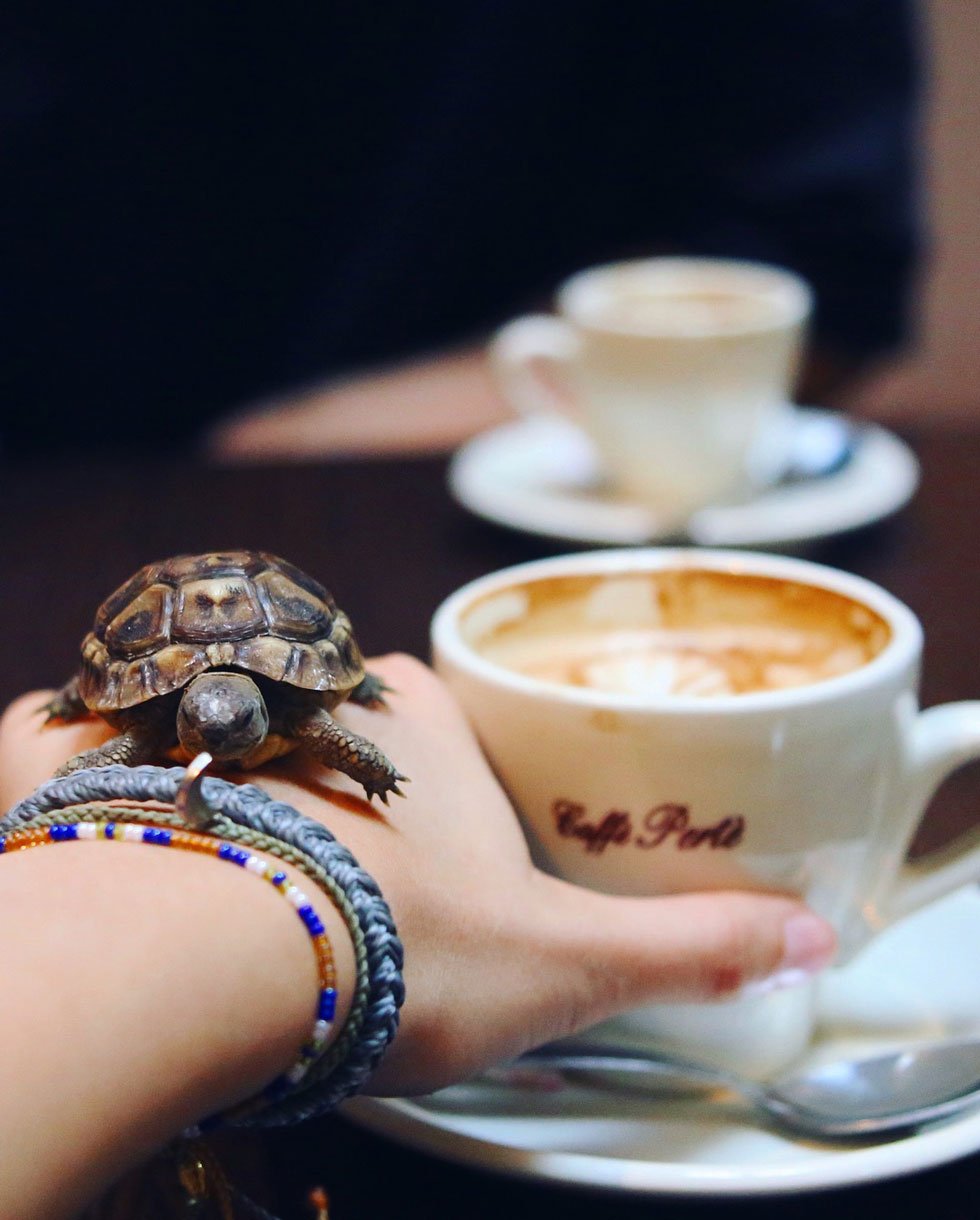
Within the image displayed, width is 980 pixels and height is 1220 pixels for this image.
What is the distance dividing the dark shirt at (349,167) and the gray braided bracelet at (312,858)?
144 cm

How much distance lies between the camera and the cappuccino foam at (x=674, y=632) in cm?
72

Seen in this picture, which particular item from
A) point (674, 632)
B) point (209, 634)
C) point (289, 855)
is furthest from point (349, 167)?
point (289, 855)

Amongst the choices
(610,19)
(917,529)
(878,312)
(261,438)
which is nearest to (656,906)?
(917,529)

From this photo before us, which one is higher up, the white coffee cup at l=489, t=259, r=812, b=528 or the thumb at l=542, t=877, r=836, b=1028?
the white coffee cup at l=489, t=259, r=812, b=528

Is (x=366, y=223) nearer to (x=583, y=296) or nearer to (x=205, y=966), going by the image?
(x=583, y=296)

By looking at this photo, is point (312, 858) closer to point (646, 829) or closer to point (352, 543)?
point (646, 829)

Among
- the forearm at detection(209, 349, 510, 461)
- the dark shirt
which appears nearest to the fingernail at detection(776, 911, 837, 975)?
the forearm at detection(209, 349, 510, 461)

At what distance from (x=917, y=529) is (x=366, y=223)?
3.33 feet

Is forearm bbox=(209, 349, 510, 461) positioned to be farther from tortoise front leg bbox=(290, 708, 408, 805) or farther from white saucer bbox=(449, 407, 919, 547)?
tortoise front leg bbox=(290, 708, 408, 805)

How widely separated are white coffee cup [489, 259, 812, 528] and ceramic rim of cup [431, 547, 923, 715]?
0.47m

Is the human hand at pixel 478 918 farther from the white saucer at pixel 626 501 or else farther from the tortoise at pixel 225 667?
the white saucer at pixel 626 501

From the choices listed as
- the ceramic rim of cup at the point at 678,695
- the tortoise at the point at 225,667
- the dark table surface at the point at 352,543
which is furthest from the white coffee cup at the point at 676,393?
the tortoise at the point at 225,667

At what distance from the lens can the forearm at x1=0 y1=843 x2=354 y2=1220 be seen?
40cm

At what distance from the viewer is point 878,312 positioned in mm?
1836
